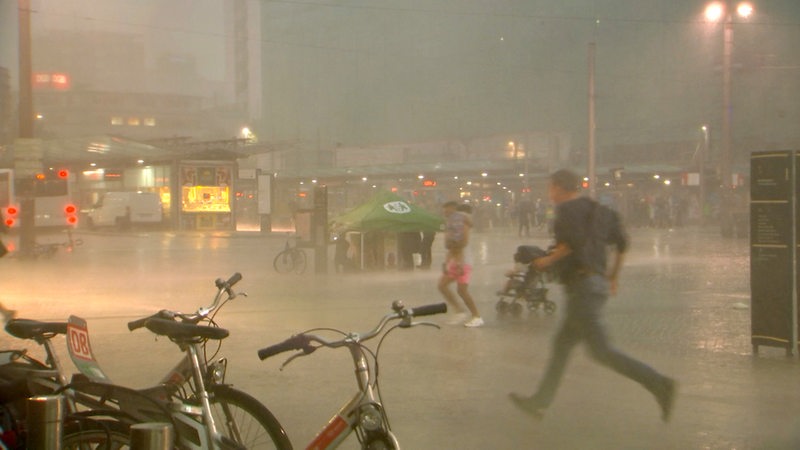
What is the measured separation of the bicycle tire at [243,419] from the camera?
4.02 metres

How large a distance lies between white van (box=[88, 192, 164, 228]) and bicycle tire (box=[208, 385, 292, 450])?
118 feet

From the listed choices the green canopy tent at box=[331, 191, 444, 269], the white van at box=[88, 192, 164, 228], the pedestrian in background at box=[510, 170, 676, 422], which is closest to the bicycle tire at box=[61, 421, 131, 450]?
the pedestrian in background at box=[510, 170, 676, 422]

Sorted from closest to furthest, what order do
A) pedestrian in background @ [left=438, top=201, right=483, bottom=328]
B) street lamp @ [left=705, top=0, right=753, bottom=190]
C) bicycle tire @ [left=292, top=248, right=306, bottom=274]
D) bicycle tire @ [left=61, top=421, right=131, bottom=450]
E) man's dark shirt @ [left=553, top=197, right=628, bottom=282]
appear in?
1. bicycle tire @ [left=61, top=421, right=131, bottom=450]
2. man's dark shirt @ [left=553, top=197, right=628, bottom=282]
3. pedestrian in background @ [left=438, top=201, right=483, bottom=328]
4. bicycle tire @ [left=292, top=248, right=306, bottom=274]
5. street lamp @ [left=705, top=0, right=753, bottom=190]

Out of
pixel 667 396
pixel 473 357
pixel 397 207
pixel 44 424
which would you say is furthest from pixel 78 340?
pixel 397 207

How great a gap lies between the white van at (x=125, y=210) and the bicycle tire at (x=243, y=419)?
36.1 meters

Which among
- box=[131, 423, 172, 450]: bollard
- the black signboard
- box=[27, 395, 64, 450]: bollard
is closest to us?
box=[131, 423, 172, 450]: bollard

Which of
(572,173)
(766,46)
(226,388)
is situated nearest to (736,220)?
(766,46)

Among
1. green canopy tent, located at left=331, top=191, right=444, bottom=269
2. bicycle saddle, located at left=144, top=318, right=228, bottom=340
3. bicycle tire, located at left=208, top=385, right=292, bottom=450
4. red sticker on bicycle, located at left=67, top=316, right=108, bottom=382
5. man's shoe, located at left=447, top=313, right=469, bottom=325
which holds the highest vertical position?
green canopy tent, located at left=331, top=191, right=444, bottom=269

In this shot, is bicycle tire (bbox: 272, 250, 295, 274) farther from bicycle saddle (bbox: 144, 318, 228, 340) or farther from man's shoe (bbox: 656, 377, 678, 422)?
bicycle saddle (bbox: 144, 318, 228, 340)

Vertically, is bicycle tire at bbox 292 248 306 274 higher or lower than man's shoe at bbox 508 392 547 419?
higher

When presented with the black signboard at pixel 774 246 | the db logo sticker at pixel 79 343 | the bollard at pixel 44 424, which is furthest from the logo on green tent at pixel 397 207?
the bollard at pixel 44 424

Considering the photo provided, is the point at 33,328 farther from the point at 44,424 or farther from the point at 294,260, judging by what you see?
the point at 294,260

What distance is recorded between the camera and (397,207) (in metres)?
17.8

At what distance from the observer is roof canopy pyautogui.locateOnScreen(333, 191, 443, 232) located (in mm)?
17641
